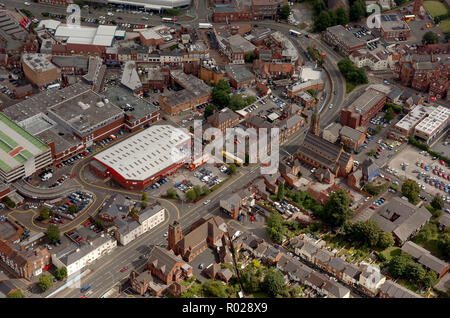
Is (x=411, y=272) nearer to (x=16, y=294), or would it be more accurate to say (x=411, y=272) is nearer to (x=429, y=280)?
(x=429, y=280)

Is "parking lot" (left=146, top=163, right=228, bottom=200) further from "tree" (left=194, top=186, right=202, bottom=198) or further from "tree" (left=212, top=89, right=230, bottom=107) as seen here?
"tree" (left=212, top=89, right=230, bottom=107)

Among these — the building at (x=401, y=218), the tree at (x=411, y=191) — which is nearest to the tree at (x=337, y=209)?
the building at (x=401, y=218)

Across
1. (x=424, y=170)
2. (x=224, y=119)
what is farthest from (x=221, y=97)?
(x=424, y=170)

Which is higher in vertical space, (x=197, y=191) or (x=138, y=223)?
(x=138, y=223)

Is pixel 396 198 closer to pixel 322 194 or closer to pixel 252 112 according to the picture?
pixel 322 194

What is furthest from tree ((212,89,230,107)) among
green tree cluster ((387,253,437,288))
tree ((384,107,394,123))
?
green tree cluster ((387,253,437,288))
